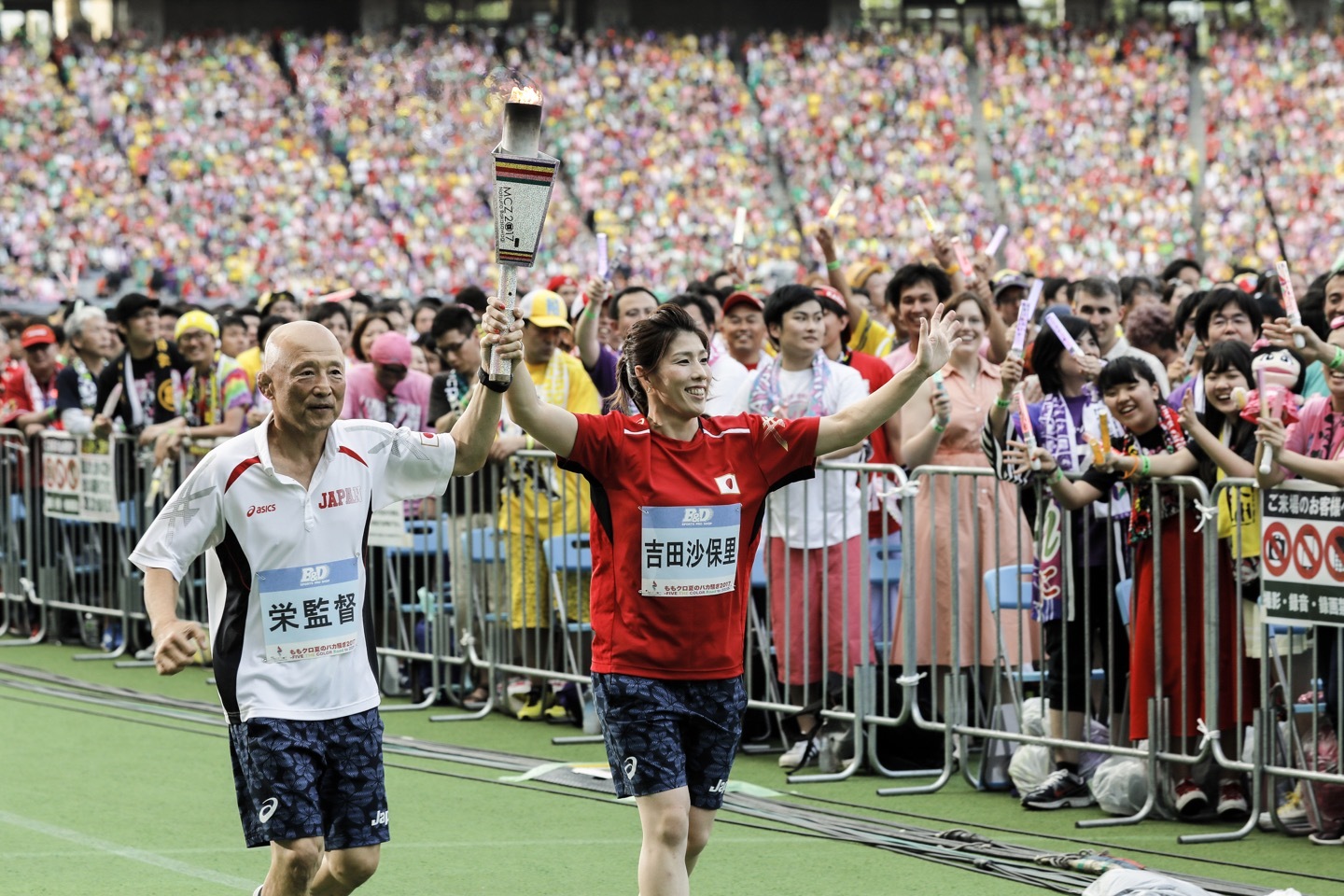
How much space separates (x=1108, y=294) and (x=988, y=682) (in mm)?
2670

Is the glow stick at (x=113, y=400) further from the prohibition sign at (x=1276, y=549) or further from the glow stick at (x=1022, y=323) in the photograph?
the prohibition sign at (x=1276, y=549)

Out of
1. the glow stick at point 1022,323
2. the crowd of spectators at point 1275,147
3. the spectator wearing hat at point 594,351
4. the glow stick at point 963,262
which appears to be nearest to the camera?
the glow stick at point 1022,323

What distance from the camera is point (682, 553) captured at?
537 centimetres

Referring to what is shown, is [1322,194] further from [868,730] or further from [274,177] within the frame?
[868,730]

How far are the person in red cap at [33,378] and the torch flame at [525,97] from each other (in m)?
10.1

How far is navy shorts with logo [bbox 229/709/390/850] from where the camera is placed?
191 inches

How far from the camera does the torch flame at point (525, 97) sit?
4.56m

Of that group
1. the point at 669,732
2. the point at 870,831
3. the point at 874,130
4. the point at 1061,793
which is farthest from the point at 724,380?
the point at 874,130

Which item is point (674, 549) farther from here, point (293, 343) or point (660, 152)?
point (660, 152)

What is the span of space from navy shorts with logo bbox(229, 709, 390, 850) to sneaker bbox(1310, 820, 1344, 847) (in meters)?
3.85

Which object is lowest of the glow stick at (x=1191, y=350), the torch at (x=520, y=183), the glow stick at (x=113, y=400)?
the glow stick at (x=113, y=400)

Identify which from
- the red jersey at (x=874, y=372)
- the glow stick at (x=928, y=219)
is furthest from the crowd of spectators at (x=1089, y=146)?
the red jersey at (x=874, y=372)

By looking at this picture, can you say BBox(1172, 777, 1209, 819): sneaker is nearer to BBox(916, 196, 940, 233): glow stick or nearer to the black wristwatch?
the black wristwatch

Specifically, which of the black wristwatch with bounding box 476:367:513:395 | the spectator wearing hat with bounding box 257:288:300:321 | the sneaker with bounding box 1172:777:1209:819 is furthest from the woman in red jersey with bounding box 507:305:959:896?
the spectator wearing hat with bounding box 257:288:300:321
